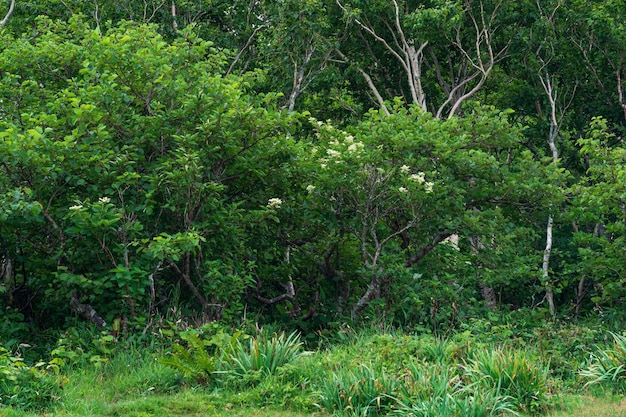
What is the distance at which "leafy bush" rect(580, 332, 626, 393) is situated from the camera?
28.8 feet

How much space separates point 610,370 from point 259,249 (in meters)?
5.79

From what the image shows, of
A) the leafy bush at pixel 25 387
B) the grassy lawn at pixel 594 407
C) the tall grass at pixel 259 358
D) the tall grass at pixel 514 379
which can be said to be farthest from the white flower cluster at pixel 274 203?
the grassy lawn at pixel 594 407

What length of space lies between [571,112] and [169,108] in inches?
459

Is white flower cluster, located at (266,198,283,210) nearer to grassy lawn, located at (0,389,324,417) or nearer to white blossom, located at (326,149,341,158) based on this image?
white blossom, located at (326,149,341,158)

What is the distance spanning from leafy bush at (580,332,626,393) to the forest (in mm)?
39

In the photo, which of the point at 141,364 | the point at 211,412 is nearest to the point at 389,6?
the point at 141,364

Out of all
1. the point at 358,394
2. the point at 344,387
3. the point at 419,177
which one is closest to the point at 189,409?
the point at 344,387

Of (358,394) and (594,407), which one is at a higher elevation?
(358,394)

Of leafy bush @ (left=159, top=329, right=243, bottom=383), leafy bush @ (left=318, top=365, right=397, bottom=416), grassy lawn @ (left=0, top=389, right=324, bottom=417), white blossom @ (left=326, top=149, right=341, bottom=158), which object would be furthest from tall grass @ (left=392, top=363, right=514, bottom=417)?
white blossom @ (left=326, top=149, right=341, bottom=158)

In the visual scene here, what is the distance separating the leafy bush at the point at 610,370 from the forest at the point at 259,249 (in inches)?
1.5

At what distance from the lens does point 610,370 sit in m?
8.98

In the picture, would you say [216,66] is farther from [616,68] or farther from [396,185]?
[616,68]

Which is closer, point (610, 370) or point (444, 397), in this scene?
point (444, 397)

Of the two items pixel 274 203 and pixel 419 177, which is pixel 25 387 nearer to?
pixel 274 203
